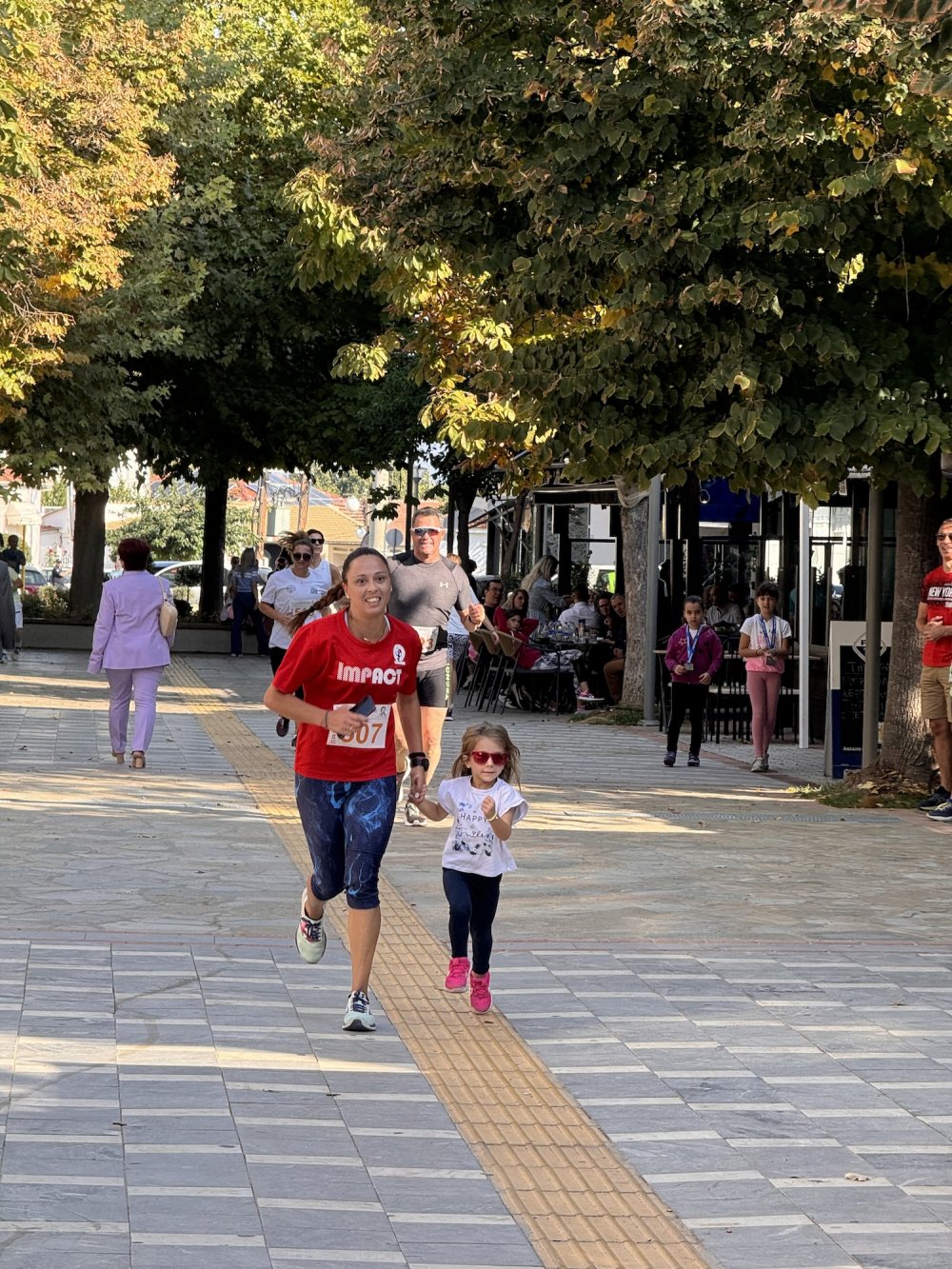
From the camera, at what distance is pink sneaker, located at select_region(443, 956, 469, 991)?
7170 millimetres

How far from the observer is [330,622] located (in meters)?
6.71

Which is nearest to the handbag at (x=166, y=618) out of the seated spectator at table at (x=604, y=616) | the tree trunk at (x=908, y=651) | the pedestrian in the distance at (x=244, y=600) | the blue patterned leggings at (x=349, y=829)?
the tree trunk at (x=908, y=651)

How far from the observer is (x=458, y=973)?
282 inches

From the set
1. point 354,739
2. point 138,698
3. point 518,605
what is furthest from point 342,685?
point 518,605

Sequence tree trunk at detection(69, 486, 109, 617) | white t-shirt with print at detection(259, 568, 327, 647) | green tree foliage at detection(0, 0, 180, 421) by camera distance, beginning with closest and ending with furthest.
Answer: white t-shirt with print at detection(259, 568, 327, 647)
green tree foliage at detection(0, 0, 180, 421)
tree trunk at detection(69, 486, 109, 617)

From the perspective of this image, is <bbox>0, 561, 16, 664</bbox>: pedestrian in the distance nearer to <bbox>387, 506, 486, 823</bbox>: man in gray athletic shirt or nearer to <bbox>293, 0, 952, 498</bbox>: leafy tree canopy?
<bbox>293, 0, 952, 498</bbox>: leafy tree canopy

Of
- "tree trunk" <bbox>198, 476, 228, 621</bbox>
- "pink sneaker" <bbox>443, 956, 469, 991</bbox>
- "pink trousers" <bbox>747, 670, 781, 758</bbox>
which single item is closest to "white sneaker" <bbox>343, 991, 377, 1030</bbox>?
"pink sneaker" <bbox>443, 956, 469, 991</bbox>

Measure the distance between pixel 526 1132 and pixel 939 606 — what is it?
26.4ft

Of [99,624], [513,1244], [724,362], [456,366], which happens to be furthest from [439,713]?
[456,366]

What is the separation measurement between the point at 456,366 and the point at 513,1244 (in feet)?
58.4

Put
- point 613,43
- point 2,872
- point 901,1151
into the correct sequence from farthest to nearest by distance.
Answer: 1. point 613,43
2. point 2,872
3. point 901,1151

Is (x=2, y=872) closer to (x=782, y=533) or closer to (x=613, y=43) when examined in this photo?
(x=613, y=43)

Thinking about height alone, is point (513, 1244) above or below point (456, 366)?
below

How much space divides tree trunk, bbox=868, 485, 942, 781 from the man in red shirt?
722mm
